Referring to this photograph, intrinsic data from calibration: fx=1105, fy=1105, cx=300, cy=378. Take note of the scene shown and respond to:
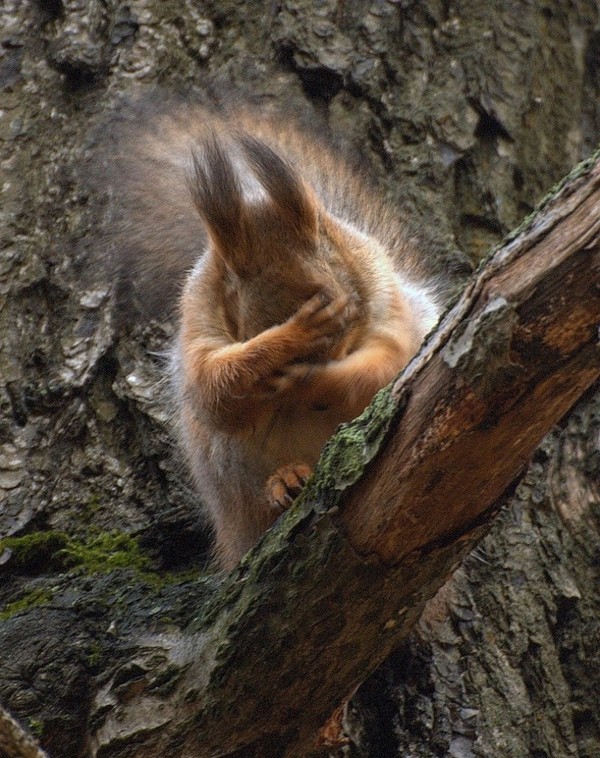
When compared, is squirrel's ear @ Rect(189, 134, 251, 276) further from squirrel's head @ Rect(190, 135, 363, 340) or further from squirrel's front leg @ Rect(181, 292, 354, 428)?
squirrel's front leg @ Rect(181, 292, 354, 428)

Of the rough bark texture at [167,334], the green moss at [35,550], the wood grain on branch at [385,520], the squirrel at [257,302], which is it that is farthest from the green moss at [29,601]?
the squirrel at [257,302]

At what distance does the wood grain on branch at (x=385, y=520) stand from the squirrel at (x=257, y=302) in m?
0.47

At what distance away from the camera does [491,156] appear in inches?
106

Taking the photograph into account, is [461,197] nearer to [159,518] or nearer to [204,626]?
[159,518]

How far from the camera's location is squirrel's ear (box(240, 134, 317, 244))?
214 cm

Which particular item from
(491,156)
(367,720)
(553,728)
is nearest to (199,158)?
(491,156)

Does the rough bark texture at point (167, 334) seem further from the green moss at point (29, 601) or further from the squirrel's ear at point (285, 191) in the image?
the squirrel's ear at point (285, 191)

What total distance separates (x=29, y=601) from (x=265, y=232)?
814 millimetres

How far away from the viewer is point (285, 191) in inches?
84.1

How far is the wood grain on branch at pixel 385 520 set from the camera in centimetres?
134

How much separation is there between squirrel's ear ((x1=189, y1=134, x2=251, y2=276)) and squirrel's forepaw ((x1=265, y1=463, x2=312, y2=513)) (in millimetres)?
399

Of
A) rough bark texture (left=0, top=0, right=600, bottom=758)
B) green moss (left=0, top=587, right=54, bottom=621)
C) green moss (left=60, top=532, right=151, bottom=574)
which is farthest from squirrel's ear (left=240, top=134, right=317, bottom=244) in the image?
green moss (left=0, top=587, right=54, bottom=621)

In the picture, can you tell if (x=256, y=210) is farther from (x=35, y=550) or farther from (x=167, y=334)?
(x=35, y=550)

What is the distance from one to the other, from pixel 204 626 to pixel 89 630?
23 centimetres
